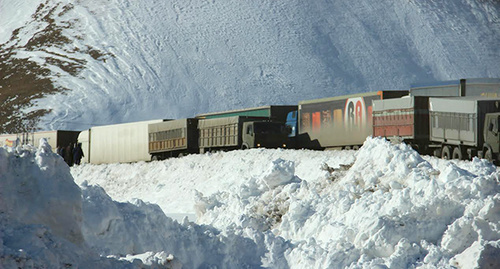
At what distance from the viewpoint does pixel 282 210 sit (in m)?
19.2

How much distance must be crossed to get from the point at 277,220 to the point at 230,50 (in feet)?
324

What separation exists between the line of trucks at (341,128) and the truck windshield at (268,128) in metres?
0.05

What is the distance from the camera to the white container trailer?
172ft

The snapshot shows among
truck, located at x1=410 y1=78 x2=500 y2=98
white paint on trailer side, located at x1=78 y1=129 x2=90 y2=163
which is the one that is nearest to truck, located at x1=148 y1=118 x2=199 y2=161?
white paint on trailer side, located at x1=78 y1=129 x2=90 y2=163

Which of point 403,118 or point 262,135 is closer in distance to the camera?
point 403,118

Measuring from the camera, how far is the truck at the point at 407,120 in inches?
1350

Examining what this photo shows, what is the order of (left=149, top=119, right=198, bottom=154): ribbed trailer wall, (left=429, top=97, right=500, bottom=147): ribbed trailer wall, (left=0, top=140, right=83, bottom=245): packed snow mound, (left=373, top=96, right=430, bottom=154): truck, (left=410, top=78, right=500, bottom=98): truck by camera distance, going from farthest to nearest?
(left=149, top=119, right=198, bottom=154): ribbed trailer wall, (left=410, top=78, right=500, bottom=98): truck, (left=373, top=96, right=430, bottom=154): truck, (left=429, top=97, right=500, bottom=147): ribbed trailer wall, (left=0, top=140, right=83, bottom=245): packed snow mound

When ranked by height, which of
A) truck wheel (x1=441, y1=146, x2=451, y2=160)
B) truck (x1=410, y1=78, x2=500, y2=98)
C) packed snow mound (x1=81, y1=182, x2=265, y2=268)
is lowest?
packed snow mound (x1=81, y1=182, x2=265, y2=268)

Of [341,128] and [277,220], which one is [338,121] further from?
[277,220]

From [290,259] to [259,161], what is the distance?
22502mm

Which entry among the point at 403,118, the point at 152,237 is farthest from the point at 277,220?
the point at 403,118

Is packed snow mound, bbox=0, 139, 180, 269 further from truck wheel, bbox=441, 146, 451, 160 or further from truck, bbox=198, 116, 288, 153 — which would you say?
truck, bbox=198, 116, 288, 153

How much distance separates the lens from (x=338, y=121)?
40.8m

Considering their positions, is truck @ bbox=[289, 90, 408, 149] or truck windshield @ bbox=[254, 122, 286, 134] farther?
truck windshield @ bbox=[254, 122, 286, 134]
